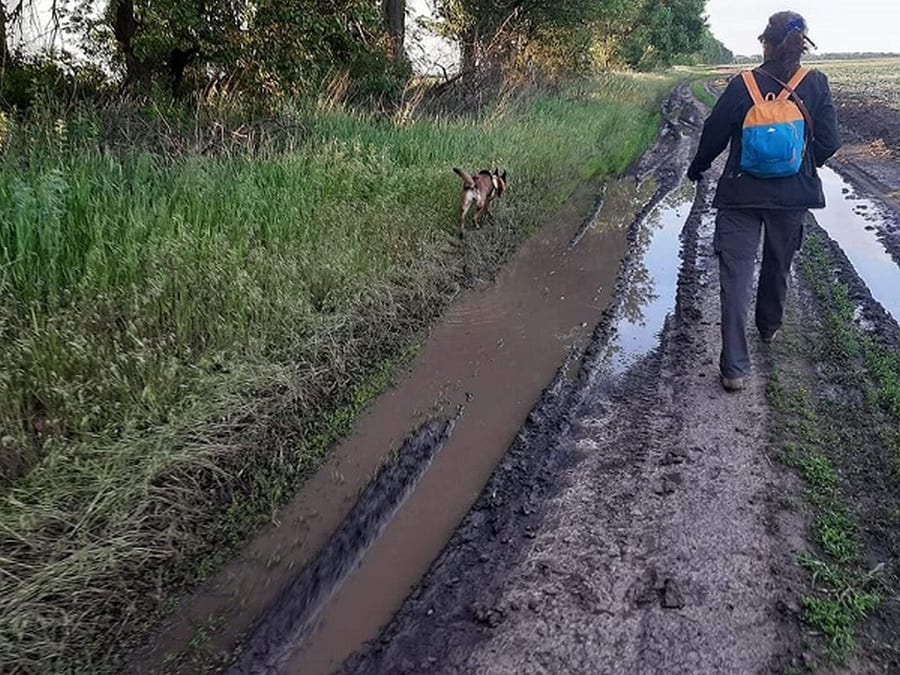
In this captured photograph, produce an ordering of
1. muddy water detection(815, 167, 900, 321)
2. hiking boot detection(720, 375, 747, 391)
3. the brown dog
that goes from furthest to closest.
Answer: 1. the brown dog
2. muddy water detection(815, 167, 900, 321)
3. hiking boot detection(720, 375, 747, 391)

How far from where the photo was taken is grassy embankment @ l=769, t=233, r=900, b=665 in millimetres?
2496

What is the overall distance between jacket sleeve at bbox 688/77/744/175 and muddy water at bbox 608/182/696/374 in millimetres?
Answer: 1392

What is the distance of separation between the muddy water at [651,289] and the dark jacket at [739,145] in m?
1.17

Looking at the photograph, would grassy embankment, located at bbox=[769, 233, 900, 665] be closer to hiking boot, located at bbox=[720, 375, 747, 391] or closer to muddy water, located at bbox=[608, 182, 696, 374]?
hiking boot, located at bbox=[720, 375, 747, 391]

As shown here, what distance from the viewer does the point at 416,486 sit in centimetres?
337

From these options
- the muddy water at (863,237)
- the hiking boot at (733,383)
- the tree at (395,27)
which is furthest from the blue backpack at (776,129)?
the tree at (395,27)

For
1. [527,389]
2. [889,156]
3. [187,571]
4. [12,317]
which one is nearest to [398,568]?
[187,571]

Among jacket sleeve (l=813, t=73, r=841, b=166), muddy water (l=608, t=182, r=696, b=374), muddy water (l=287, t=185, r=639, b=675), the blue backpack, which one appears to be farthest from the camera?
muddy water (l=608, t=182, r=696, b=374)

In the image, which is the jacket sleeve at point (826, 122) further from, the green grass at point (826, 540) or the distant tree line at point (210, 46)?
the distant tree line at point (210, 46)

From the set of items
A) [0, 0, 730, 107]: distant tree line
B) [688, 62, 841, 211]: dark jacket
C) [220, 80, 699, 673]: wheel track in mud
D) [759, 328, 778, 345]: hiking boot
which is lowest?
[220, 80, 699, 673]: wheel track in mud

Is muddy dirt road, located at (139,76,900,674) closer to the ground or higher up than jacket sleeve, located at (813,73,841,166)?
closer to the ground

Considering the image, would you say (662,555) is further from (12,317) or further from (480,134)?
(480,134)

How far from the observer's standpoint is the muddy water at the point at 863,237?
610cm

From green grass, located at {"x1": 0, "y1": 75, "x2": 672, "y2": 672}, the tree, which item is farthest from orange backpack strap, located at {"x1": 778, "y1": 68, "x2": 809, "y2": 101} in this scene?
the tree
